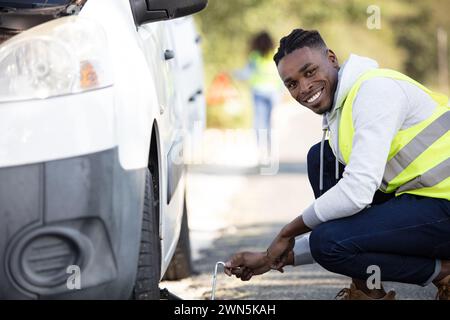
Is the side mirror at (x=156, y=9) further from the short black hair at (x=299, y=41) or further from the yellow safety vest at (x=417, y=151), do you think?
the yellow safety vest at (x=417, y=151)

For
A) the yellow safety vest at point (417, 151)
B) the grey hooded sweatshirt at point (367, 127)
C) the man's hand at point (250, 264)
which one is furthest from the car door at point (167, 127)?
the yellow safety vest at point (417, 151)

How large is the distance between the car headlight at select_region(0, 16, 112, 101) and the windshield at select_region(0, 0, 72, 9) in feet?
0.49

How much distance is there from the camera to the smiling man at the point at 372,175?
14.0 ft

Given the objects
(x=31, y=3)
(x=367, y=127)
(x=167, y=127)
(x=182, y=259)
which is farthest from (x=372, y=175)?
(x=182, y=259)

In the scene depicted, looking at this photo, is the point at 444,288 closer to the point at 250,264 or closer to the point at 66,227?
the point at 250,264

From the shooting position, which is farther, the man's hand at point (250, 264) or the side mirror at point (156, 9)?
the man's hand at point (250, 264)

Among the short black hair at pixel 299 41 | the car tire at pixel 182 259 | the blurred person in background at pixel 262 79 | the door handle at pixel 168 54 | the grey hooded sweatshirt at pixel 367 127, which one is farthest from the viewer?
the blurred person in background at pixel 262 79

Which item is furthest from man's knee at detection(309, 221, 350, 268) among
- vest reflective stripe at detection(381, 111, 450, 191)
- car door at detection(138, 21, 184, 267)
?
car door at detection(138, 21, 184, 267)

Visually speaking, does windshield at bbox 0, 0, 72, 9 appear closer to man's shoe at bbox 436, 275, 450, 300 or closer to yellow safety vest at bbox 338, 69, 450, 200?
yellow safety vest at bbox 338, 69, 450, 200

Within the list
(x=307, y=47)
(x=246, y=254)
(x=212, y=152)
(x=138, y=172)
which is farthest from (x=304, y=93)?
(x=212, y=152)

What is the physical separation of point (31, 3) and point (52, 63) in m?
0.33

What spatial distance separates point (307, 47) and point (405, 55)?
134 feet

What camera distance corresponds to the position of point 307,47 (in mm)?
4512

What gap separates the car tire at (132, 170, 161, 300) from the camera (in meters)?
3.81
